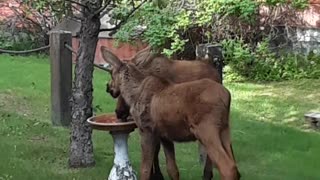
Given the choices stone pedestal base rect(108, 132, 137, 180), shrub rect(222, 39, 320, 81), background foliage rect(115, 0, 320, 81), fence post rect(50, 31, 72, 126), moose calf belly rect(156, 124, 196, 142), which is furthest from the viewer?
shrub rect(222, 39, 320, 81)

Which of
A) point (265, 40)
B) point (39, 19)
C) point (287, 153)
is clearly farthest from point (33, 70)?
point (287, 153)

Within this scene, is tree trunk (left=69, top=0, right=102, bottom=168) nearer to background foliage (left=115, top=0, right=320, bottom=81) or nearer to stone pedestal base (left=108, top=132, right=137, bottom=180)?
stone pedestal base (left=108, top=132, right=137, bottom=180)

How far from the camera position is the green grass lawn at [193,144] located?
313 inches

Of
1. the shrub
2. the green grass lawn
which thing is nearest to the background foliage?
the shrub

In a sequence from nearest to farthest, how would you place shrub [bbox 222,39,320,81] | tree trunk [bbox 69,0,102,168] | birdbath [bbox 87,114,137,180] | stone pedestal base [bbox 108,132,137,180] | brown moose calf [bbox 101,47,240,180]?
brown moose calf [bbox 101,47,240,180] < birdbath [bbox 87,114,137,180] < stone pedestal base [bbox 108,132,137,180] < tree trunk [bbox 69,0,102,168] < shrub [bbox 222,39,320,81]

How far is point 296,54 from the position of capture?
1630 cm

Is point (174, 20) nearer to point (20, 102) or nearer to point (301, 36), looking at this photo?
point (301, 36)

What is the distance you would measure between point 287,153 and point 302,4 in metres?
7.07

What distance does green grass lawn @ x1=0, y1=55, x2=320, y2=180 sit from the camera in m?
7.94

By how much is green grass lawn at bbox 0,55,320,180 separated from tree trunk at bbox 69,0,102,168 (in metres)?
0.19

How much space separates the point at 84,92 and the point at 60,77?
258 centimetres

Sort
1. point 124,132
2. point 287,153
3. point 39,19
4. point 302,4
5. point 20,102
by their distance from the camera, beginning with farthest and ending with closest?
point 39,19 < point 302,4 < point 20,102 < point 287,153 < point 124,132

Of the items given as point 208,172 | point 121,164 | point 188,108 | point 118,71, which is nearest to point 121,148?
point 121,164

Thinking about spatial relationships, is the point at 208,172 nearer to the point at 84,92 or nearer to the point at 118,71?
the point at 118,71
